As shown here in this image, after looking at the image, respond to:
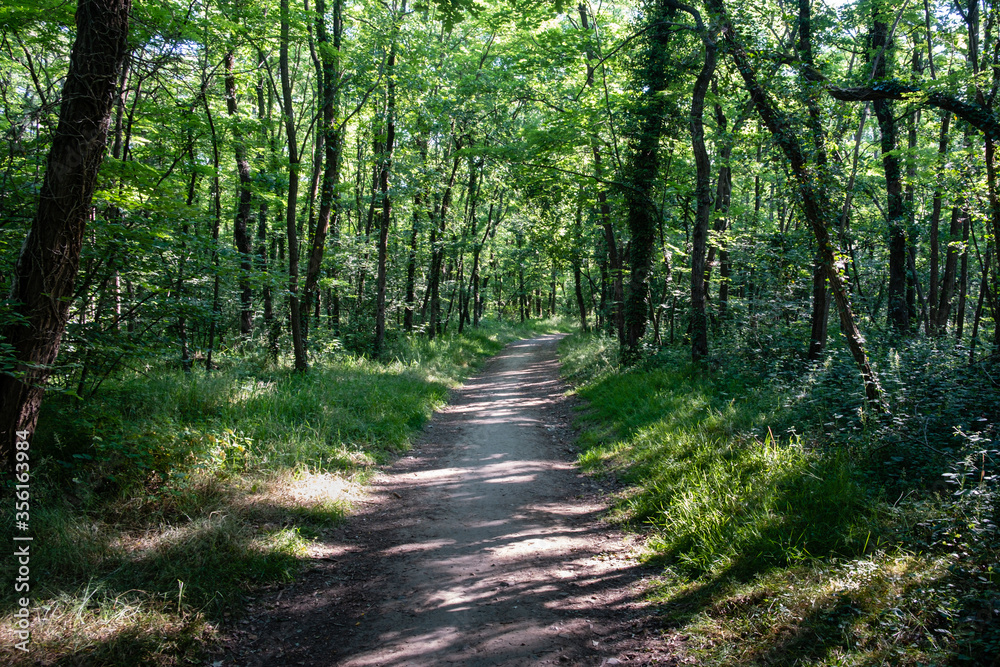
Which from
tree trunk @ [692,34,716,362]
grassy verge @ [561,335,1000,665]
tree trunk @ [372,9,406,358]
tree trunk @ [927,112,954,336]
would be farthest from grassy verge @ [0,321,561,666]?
tree trunk @ [927,112,954,336]

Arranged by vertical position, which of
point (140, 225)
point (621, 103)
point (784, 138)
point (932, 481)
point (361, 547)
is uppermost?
point (621, 103)

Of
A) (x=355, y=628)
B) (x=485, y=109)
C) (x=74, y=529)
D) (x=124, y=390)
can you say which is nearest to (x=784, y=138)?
(x=355, y=628)

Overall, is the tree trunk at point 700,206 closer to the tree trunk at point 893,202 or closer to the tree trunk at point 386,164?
the tree trunk at point 893,202

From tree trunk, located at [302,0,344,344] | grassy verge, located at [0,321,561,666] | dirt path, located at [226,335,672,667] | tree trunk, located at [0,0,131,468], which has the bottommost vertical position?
dirt path, located at [226,335,672,667]

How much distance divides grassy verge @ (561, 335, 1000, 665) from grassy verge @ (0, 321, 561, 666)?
3333 mm

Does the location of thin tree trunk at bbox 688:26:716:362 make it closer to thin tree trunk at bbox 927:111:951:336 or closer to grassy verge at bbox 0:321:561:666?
thin tree trunk at bbox 927:111:951:336

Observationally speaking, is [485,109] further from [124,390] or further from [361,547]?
[361,547]

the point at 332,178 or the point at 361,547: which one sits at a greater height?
the point at 332,178

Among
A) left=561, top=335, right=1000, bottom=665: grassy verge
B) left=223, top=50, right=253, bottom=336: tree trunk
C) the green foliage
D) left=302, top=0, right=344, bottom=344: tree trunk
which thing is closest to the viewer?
left=561, top=335, right=1000, bottom=665: grassy verge

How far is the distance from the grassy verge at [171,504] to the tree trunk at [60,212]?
0.73 m

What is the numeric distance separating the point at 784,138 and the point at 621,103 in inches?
258

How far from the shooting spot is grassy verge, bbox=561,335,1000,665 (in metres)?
2.79

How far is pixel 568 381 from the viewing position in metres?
14.5

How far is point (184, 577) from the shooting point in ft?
12.1
